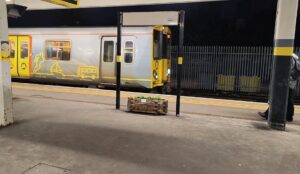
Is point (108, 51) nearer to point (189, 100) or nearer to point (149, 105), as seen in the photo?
point (189, 100)

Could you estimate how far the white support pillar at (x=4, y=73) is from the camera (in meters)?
5.40

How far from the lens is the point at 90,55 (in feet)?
36.9

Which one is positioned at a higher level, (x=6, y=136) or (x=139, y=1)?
(x=139, y=1)

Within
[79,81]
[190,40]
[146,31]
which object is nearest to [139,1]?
[146,31]

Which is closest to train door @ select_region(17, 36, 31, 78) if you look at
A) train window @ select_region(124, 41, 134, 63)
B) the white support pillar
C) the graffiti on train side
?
the graffiti on train side

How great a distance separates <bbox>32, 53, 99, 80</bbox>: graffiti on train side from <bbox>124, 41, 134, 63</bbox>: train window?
1.35 m

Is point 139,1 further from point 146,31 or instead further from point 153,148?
point 153,148

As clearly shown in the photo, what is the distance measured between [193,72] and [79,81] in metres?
6.62

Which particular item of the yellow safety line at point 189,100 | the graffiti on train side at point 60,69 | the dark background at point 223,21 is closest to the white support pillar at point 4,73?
the yellow safety line at point 189,100

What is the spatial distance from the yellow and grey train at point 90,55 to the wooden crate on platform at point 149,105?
3.28 m

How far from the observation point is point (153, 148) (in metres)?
4.70

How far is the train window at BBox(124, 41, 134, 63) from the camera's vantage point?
34.6ft

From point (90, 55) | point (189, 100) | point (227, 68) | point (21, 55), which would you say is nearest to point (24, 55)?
point (21, 55)

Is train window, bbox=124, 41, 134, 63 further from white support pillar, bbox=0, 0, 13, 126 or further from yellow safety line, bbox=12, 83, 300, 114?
white support pillar, bbox=0, 0, 13, 126
